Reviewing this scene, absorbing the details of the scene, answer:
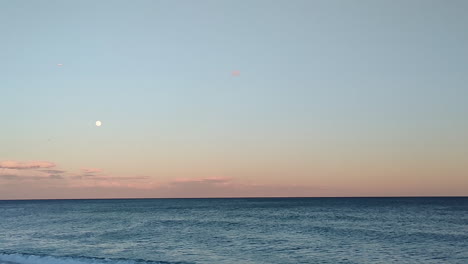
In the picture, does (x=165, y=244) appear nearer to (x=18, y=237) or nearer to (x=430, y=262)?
(x=18, y=237)

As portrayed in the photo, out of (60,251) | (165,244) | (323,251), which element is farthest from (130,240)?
(323,251)

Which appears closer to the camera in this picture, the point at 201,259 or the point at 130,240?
the point at 201,259

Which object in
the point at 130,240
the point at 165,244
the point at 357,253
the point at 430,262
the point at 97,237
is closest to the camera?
the point at 430,262

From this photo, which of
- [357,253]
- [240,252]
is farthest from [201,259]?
[357,253]

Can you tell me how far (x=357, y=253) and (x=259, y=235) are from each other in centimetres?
1701

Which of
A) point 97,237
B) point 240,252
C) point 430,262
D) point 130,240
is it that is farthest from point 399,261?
point 97,237

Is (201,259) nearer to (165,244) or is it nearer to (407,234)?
(165,244)

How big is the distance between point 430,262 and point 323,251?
30.4ft

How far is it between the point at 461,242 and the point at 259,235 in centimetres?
2304

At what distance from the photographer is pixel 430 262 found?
113 feet

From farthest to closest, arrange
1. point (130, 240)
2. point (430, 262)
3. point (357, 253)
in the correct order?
point (130, 240)
point (357, 253)
point (430, 262)

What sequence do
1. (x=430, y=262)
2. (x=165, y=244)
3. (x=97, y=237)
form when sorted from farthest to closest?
(x=97, y=237), (x=165, y=244), (x=430, y=262)

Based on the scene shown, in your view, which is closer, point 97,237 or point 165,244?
point 165,244

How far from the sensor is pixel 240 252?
128ft
